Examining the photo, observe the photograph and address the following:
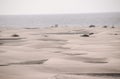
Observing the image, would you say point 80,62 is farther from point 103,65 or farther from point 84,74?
point 84,74

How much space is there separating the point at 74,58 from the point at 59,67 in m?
0.66

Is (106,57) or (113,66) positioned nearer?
(113,66)

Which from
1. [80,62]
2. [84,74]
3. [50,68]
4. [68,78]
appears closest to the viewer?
[68,78]

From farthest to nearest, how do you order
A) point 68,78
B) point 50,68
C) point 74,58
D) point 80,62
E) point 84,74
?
point 74,58
point 80,62
point 50,68
point 84,74
point 68,78

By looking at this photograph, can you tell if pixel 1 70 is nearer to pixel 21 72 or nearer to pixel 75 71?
pixel 21 72

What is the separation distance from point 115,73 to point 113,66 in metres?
0.29

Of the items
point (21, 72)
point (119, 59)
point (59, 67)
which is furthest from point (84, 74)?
point (119, 59)

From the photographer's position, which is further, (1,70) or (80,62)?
(80,62)

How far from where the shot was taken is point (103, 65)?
11.1 feet

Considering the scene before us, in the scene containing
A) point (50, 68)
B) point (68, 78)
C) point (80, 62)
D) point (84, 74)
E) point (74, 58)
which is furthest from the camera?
point (74, 58)

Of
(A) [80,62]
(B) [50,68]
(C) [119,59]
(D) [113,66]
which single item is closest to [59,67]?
(B) [50,68]

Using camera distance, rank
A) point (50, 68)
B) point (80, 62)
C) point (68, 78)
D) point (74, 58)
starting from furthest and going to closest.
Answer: point (74, 58)
point (80, 62)
point (50, 68)
point (68, 78)

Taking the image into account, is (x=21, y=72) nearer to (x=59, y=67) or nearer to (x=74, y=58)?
(x=59, y=67)

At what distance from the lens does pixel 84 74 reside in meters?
3.04
